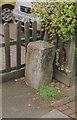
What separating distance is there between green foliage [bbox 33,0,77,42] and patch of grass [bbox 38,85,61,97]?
3.05 feet

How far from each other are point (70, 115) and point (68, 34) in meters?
1.44

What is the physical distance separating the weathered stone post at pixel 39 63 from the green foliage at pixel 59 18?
302 millimetres

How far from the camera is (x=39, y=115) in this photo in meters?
4.39

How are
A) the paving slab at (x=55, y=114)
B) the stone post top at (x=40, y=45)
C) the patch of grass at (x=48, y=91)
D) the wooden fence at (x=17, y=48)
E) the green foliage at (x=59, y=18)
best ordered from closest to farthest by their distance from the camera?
the paving slab at (x=55, y=114), the green foliage at (x=59, y=18), the patch of grass at (x=48, y=91), the stone post top at (x=40, y=45), the wooden fence at (x=17, y=48)

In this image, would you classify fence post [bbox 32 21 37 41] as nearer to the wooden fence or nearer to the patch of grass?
the wooden fence

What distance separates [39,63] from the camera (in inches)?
199

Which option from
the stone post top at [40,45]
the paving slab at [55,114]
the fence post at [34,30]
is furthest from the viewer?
the fence post at [34,30]

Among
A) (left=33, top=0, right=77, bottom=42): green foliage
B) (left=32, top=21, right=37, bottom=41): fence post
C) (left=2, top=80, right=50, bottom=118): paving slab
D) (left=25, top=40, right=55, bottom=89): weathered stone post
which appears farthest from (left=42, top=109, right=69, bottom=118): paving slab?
(left=32, top=21, right=37, bottom=41): fence post

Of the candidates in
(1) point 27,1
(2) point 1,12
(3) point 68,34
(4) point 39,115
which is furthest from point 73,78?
(2) point 1,12

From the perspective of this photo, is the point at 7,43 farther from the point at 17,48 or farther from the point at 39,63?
the point at 39,63

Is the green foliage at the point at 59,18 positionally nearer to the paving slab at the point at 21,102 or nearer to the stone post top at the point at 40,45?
the stone post top at the point at 40,45

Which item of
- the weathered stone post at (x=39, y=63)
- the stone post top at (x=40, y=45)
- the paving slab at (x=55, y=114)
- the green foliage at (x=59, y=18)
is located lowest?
the paving slab at (x=55, y=114)

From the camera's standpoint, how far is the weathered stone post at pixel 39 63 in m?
5.04

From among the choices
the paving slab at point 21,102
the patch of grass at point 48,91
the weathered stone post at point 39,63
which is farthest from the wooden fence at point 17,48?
the patch of grass at point 48,91
